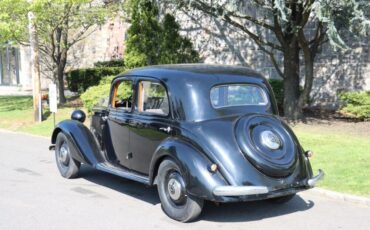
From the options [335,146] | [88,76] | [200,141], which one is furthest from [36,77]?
[200,141]

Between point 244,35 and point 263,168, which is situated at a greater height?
point 244,35

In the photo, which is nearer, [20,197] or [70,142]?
[20,197]

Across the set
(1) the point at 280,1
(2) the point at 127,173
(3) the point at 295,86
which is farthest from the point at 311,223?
(3) the point at 295,86

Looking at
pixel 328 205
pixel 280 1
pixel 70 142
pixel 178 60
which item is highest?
pixel 280 1

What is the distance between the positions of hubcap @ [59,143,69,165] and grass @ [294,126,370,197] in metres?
4.01

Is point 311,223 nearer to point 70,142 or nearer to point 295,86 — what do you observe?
point 70,142

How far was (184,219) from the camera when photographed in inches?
235

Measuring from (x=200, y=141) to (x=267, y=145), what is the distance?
30.1 inches

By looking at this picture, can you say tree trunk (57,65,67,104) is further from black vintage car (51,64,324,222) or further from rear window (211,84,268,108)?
rear window (211,84,268,108)

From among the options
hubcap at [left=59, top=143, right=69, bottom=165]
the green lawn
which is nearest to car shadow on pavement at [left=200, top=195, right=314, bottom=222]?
the green lawn

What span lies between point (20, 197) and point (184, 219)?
2.62 metres

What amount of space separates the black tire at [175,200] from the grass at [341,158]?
245 cm

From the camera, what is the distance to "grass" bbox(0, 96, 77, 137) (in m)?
15.2

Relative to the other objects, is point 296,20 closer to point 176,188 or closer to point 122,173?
point 122,173
